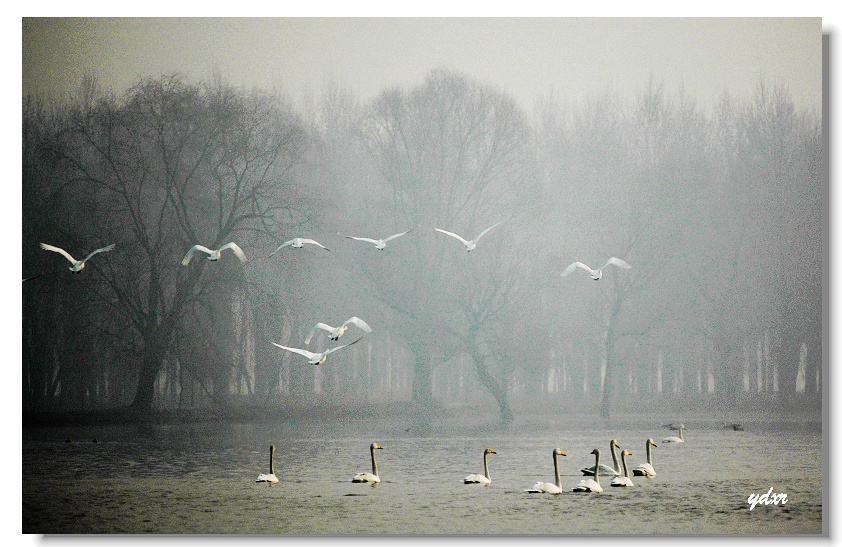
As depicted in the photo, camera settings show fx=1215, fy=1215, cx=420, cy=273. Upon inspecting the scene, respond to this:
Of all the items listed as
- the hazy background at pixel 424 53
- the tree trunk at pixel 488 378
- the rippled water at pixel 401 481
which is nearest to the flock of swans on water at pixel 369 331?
the rippled water at pixel 401 481

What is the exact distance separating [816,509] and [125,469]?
6.62 meters

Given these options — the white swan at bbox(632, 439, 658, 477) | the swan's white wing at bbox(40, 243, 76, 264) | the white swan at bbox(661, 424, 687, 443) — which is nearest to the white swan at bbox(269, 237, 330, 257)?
the swan's white wing at bbox(40, 243, 76, 264)

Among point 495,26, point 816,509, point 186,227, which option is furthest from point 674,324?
point 186,227

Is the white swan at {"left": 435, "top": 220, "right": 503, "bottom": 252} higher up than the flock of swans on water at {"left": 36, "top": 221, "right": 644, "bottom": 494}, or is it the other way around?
the white swan at {"left": 435, "top": 220, "right": 503, "bottom": 252}

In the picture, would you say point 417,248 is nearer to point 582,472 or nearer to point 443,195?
point 443,195

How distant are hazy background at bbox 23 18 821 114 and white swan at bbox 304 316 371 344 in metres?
2.41

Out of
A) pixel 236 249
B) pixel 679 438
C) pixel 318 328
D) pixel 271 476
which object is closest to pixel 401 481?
pixel 271 476

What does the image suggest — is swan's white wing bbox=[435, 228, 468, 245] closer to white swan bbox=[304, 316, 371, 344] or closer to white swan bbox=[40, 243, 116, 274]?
white swan bbox=[304, 316, 371, 344]

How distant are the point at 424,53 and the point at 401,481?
13.9ft

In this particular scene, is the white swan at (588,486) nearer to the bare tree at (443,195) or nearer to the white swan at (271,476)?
the bare tree at (443,195)

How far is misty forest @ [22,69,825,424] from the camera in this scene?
12.6 metres

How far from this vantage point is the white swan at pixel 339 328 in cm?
1182

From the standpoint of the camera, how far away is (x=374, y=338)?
42.3ft
